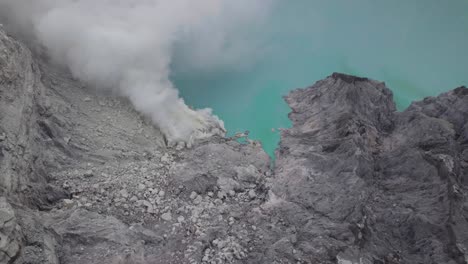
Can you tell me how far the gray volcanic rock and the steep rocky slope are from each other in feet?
0.09

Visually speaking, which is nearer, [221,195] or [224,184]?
[221,195]

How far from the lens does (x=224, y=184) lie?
27.3 ft

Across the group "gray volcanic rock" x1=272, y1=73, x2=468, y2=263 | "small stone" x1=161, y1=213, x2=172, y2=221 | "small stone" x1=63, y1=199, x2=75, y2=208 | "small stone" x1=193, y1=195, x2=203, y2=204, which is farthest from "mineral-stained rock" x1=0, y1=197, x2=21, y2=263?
"gray volcanic rock" x1=272, y1=73, x2=468, y2=263

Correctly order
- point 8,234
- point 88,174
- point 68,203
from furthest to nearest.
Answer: point 88,174, point 68,203, point 8,234

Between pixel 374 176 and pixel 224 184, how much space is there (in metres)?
3.36

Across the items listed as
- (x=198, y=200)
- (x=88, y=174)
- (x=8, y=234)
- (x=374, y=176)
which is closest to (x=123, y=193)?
(x=88, y=174)

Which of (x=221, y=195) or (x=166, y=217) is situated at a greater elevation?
(x=221, y=195)

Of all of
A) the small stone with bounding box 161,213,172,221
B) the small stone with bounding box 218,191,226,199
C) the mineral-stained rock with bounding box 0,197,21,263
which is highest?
the small stone with bounding box 218,191,226,199

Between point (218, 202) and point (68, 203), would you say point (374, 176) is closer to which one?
point (218, 202)

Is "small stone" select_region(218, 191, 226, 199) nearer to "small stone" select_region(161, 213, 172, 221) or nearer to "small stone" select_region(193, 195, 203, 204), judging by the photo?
"small stone" select_region(193, 195, 203, 204)

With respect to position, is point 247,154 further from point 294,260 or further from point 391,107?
point 391,107

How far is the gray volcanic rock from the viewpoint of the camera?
686 cm

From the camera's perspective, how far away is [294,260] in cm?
657

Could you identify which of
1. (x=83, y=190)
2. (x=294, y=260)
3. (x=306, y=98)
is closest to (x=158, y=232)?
(x=83, y=190)
